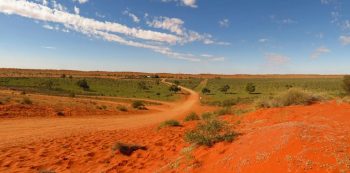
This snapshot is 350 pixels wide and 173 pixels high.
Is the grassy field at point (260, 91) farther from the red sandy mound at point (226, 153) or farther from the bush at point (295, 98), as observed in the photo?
the red sandy mound at point (226, 153)

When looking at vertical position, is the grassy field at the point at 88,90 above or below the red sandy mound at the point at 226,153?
below

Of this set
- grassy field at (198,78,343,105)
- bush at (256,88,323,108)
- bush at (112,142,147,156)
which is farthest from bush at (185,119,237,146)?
grassy field at (198,78,343,105)

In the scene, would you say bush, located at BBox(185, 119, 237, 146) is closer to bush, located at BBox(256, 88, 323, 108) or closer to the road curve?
bush, located at BBox(256, 88, 323, 108)

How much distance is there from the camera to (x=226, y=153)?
7.04 meters

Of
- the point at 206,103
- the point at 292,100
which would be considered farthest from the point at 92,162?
the point at 206,103

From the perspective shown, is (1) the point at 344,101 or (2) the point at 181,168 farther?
(1) the point at 344,101

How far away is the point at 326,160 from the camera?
5359mm

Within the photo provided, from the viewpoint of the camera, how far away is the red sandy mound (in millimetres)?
5641

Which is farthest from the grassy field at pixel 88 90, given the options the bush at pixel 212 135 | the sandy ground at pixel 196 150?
the bush at pixel 212 135

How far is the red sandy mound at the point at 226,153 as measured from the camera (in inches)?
222

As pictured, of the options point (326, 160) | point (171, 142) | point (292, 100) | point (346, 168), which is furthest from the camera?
point (292, 100)

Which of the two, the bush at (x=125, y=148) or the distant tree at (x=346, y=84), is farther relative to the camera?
the distant tree at (x=346, y=84)

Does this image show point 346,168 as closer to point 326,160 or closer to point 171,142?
point 326,160

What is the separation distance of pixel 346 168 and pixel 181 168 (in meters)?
3.67
